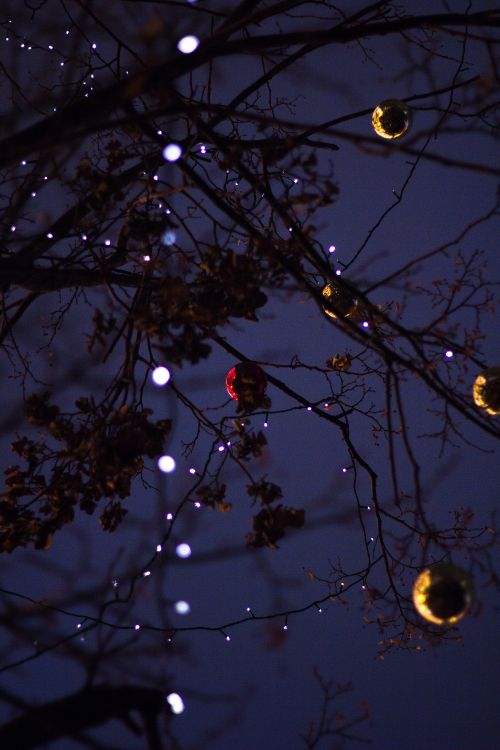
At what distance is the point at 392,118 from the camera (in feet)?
6.80

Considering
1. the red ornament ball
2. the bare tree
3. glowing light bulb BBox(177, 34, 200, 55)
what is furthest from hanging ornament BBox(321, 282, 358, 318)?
glowing light bulb BBox(177, 34, 200, 55)

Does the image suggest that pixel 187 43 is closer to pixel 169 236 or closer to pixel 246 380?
pixel 169 236

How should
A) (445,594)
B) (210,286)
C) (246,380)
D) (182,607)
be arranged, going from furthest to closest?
(182,607) < (246,380) < (210,286) < (445,594)

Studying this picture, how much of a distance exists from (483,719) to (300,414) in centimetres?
230

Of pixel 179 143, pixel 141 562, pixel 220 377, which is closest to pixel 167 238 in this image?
pixel 179 143

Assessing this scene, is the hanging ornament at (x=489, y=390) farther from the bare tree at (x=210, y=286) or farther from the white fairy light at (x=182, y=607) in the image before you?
the white fairy light at (x=182, y=607)

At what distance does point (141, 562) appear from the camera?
4004mm

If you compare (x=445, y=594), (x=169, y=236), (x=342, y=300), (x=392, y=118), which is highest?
(x=392, y=118)

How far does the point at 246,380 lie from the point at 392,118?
1022 millimetres

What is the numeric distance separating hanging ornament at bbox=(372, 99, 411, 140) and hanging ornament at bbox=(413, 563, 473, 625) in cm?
143

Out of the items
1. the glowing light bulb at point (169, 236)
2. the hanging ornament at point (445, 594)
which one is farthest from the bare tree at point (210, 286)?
the hanging ornament at point (445, 594)

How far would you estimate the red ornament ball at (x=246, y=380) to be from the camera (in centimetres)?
196

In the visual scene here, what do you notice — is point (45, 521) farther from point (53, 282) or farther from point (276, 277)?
point (276, 277)

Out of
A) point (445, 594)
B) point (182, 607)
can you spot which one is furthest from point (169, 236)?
point (182, 607)
